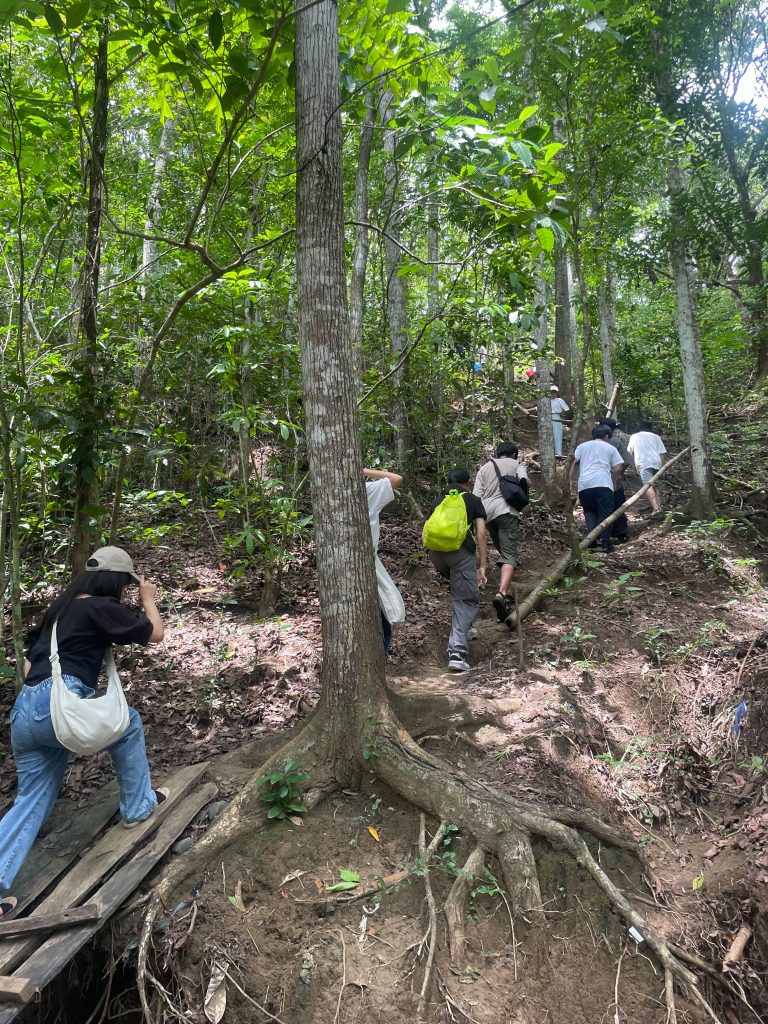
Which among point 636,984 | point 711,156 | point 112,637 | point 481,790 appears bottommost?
point 636,984

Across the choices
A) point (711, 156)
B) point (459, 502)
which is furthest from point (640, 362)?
point (459, 502)

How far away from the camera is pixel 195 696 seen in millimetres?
5785

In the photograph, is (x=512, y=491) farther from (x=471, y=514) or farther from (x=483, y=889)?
(x=483, y=889)

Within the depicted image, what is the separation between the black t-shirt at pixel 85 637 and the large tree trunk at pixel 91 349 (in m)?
1.23

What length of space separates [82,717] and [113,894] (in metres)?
0.98

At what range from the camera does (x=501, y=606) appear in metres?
7.61

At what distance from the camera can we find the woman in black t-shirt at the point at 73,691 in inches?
145

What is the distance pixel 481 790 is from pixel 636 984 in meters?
1.20

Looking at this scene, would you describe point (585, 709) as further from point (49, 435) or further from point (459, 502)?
Answer: point (49, 435)

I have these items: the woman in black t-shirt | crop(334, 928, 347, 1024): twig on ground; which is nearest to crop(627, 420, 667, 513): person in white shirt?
the woman in black t-shirt

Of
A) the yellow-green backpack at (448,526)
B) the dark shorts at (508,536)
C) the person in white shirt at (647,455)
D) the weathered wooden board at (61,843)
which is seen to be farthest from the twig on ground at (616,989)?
the person in white shirt at (647,455)

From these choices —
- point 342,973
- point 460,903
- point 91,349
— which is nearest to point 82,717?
point 342,973

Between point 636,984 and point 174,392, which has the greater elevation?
point 174,392

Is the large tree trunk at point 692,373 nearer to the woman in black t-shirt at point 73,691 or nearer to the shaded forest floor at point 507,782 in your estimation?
the shaded forest floor at point 507,782
